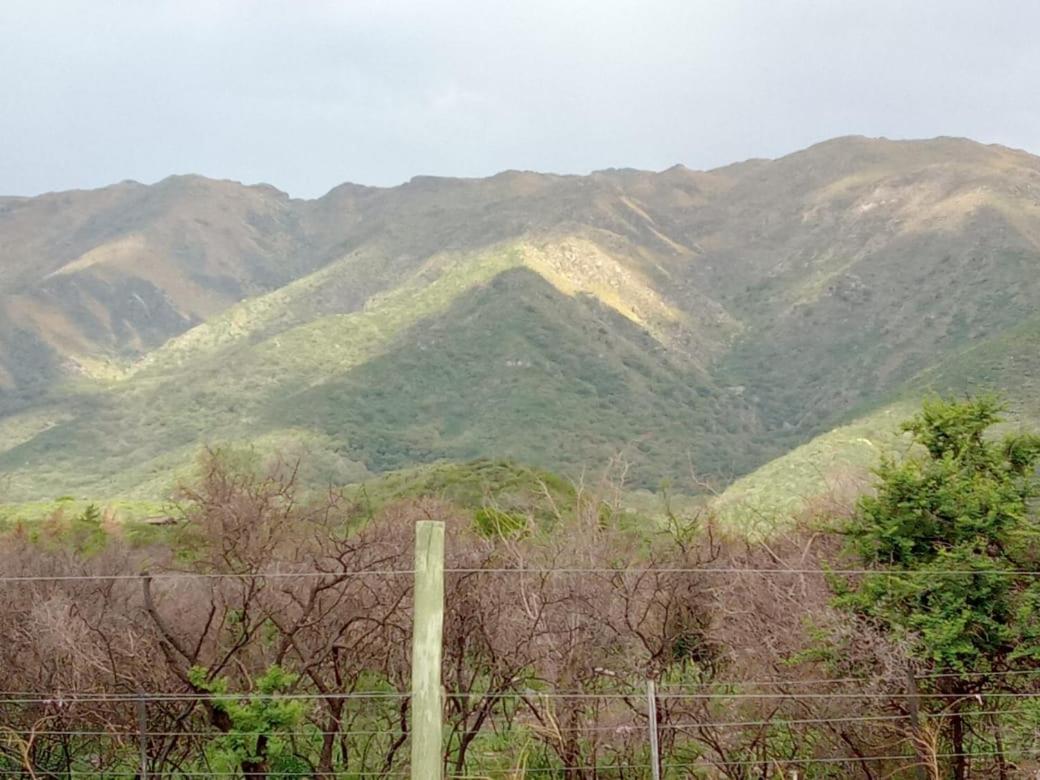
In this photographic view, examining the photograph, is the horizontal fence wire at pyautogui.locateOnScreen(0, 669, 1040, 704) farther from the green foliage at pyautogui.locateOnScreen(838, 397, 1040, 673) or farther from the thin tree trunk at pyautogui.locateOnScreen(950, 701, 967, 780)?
the thin tree trunk at pyautogui.locateOnScreen(950, 701, 967, 780)

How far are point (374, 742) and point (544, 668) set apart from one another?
2.97 meters

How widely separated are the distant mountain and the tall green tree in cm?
3309

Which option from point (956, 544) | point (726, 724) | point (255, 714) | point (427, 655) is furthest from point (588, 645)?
point (427, 655)

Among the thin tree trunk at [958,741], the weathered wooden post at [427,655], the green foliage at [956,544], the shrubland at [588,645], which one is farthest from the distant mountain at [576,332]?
the weathered wooden post at [427,655]

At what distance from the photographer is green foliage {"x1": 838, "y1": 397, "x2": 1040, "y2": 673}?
26.6ft

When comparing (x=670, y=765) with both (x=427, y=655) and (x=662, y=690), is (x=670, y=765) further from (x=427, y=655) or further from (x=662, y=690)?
(x=427, y=655)

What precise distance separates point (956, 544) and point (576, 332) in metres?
65.2

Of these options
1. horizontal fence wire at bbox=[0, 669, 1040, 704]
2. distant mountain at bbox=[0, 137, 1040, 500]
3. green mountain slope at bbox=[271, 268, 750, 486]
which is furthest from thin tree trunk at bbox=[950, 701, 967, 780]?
green mountain slope at bbox=[271, 268, 750, 486]

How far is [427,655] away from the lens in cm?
553

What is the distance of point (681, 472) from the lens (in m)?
58.5

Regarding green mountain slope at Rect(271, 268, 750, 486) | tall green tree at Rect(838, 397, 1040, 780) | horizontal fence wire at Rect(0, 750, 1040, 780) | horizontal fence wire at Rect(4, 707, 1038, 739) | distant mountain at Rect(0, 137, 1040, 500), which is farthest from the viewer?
distant mountain at Rect(0, 137, 1040, 500)

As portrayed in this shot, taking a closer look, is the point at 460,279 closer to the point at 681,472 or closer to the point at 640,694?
the point at 681,472

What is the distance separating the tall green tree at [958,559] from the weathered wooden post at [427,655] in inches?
171

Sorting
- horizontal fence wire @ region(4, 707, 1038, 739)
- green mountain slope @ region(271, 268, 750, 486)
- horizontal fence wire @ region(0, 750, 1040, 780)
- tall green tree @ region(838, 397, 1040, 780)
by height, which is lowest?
horizontal fence wire @ region(0, 750, 1040, 780)
